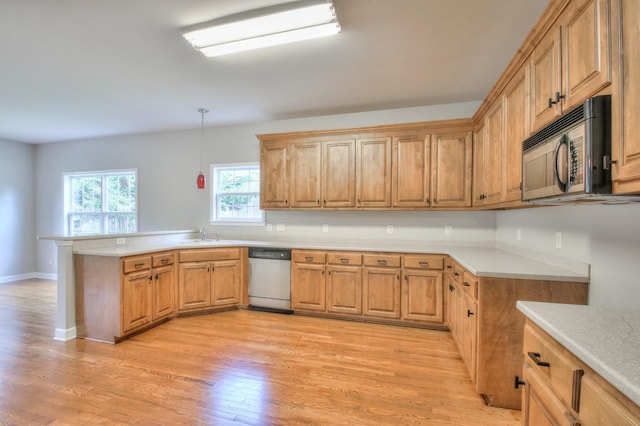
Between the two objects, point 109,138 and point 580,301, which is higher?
point 109,138

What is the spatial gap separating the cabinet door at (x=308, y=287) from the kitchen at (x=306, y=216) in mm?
661

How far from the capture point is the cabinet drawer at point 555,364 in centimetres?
91

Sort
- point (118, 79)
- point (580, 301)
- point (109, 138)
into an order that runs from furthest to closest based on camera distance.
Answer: point (109, 138) < point (118, 79) < point (580, 301)

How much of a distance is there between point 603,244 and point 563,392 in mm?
1247

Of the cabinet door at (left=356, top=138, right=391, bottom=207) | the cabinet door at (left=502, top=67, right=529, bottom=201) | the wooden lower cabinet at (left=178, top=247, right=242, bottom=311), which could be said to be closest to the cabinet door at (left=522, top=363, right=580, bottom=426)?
the cabinet door at (left=502, top=67, right=529, bottom=201)

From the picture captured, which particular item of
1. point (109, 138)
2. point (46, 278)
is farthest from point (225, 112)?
point (46, 278)

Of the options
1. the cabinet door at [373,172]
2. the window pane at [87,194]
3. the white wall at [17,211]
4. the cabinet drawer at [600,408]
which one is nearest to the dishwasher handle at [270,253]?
the cabinet door at [373,172]

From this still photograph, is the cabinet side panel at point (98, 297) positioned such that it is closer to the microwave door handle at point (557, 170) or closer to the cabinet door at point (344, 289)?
the cabinet door at point (344, 289)

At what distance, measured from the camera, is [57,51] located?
2.60 metres

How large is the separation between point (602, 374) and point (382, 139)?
3.24 metres

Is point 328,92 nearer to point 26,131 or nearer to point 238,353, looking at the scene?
point 238,353

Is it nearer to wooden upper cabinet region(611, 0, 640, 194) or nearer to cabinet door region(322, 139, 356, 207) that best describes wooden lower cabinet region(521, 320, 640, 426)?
wooden upper cabinet region(611, 0, 640, 194)

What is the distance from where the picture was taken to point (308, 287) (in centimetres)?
374

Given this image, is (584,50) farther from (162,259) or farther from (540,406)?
(162,259)
